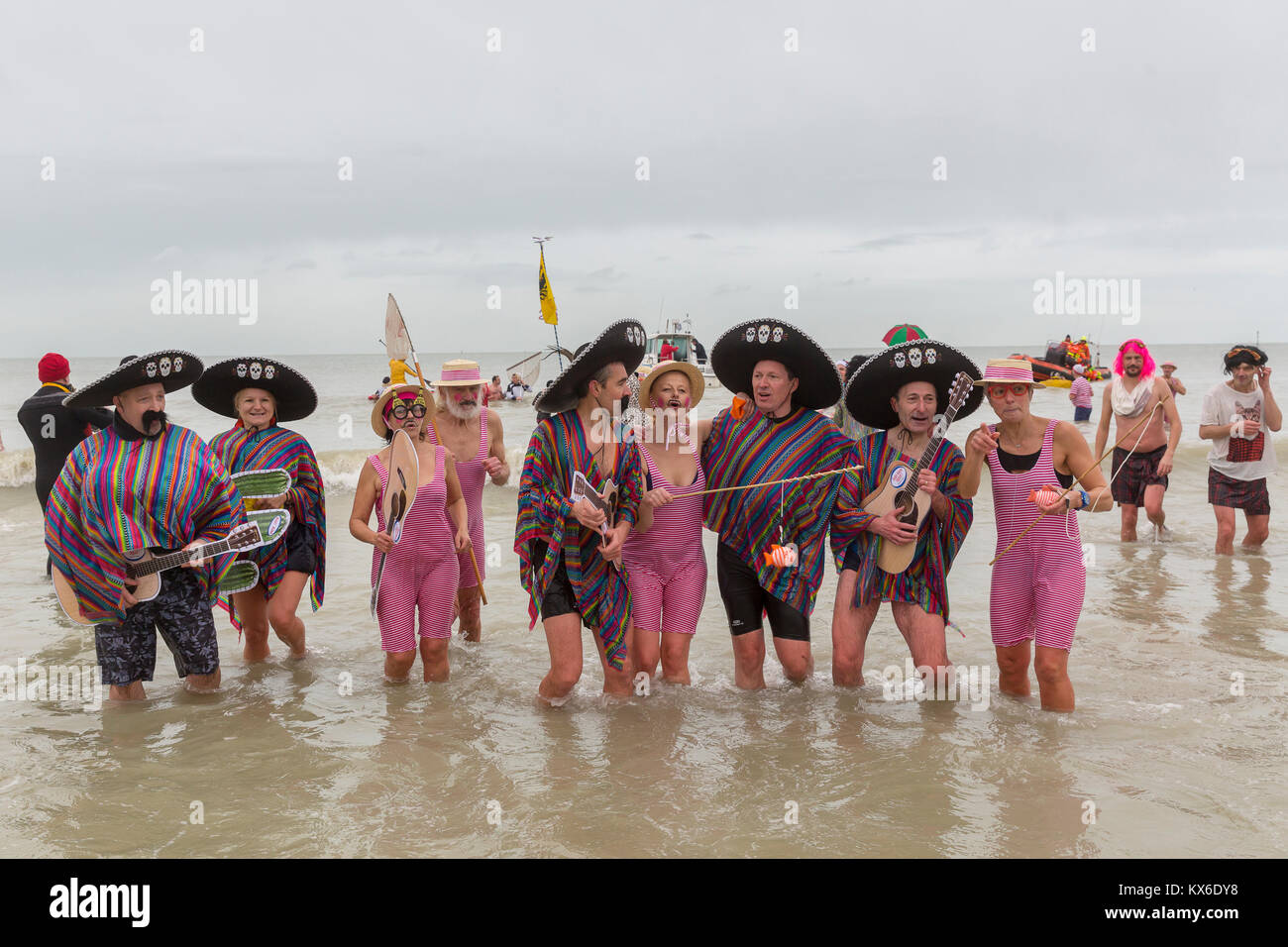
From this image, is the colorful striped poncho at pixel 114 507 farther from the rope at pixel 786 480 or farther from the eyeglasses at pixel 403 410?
the rope at pixel 786 480

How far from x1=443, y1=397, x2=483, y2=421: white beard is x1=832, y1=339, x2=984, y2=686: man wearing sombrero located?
97.8 inches

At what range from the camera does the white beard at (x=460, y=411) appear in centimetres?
686

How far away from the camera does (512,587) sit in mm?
9273

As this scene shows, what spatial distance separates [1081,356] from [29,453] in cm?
4605

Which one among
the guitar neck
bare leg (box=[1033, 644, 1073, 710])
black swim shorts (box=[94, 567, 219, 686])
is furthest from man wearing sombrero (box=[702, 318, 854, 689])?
black swim shorts (box=[94, 567, 219, 686])

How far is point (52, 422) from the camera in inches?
321

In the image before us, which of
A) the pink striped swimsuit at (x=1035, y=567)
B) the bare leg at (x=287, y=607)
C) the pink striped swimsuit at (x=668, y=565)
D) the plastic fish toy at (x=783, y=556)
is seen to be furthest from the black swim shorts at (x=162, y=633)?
the pink striped swimsuit at (x=1035, y=567)

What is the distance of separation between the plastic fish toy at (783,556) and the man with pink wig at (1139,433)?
5.12 m

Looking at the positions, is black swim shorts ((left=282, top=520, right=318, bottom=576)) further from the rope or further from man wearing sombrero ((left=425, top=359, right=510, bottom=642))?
the rope

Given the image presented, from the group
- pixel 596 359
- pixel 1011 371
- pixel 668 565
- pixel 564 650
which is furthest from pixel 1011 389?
pixel 564 650

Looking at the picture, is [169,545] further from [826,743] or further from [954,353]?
[954,353]

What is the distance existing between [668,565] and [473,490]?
5.97 ft

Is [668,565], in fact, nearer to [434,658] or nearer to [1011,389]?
[434,658]
